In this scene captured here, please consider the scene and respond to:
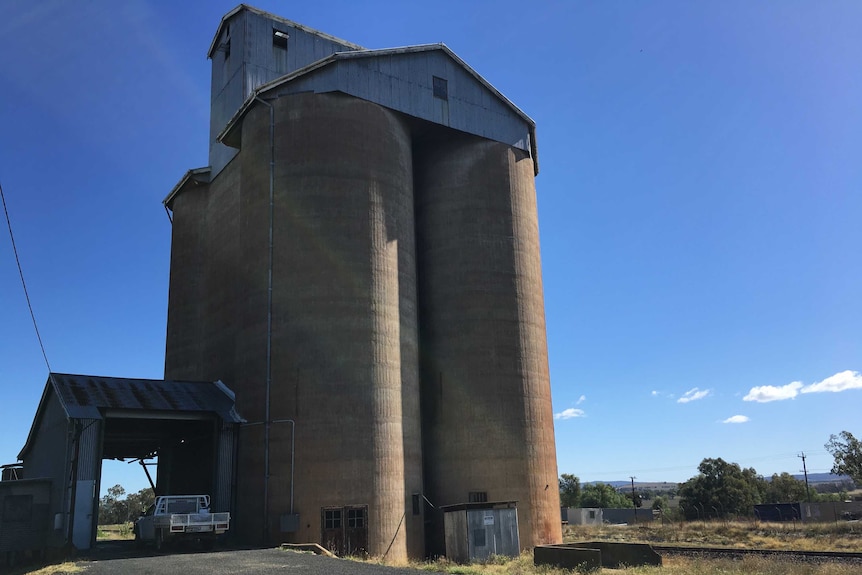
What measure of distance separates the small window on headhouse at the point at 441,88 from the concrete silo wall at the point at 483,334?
229cm

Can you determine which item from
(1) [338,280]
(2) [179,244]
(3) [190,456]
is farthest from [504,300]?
(2) [179,244]

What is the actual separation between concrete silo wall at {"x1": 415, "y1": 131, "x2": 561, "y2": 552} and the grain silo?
0.10 metres

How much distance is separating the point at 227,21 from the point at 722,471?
8137cm

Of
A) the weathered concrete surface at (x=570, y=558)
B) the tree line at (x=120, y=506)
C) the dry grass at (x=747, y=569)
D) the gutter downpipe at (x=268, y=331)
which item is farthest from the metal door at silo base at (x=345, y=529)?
the tree line at (x=120, y=506)

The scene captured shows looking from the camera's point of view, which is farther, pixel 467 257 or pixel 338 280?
pixel 467 257

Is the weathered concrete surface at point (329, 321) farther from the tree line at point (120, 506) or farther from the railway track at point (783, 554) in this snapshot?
the tree line at point (120, 506)

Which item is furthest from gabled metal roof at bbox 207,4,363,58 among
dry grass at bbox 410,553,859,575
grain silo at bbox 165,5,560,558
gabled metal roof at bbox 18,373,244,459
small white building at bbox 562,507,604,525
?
small white building at bbox 562,507,604,525

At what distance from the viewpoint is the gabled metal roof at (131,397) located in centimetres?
2855

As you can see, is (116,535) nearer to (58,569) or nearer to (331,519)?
(331,519)

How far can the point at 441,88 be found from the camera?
3950cm

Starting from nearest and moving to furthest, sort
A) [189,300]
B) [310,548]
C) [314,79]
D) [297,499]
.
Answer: [310,548] < [297,499] < [314,79] < [189,300]

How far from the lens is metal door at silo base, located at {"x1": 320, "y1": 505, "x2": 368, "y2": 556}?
2930 cm

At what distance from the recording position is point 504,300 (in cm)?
3834

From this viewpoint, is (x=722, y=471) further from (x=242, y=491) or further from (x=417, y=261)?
(x=242, y=491)
